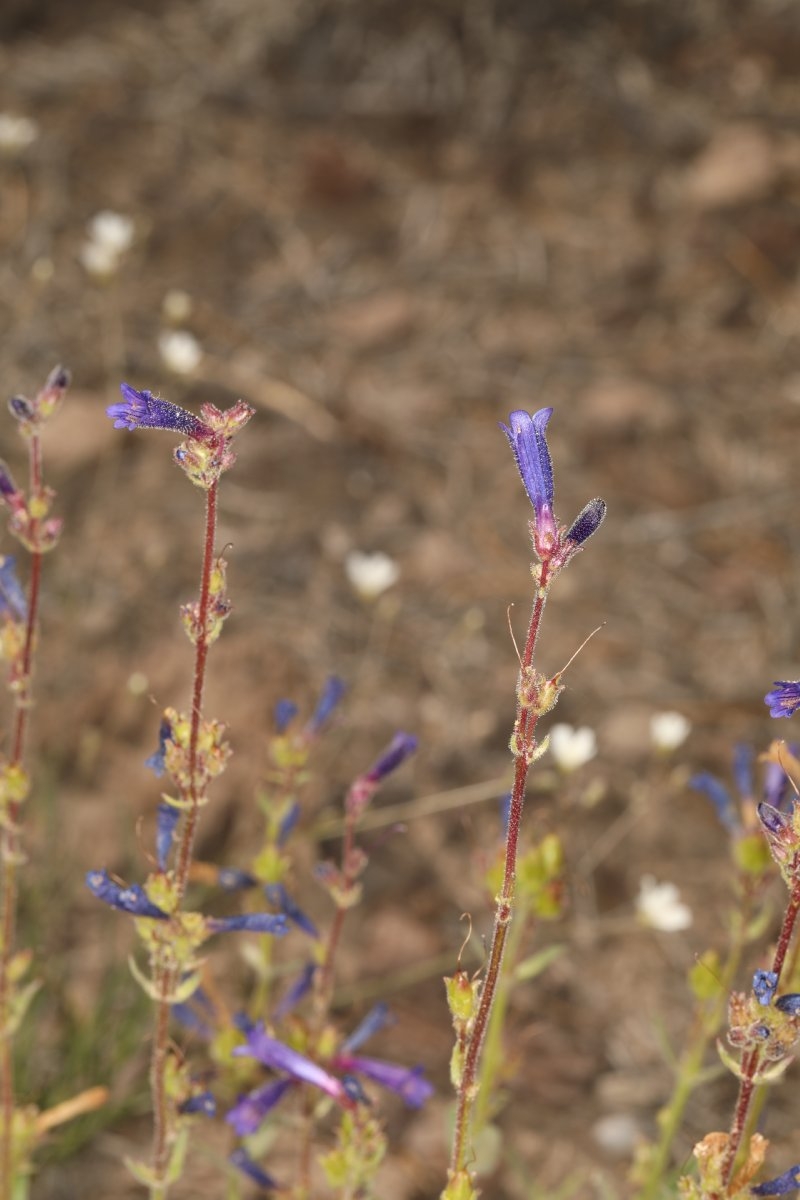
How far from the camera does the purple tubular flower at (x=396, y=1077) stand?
7.49 ft

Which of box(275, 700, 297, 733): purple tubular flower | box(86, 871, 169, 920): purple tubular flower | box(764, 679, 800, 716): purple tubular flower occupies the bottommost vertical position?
box(86, 871, 169, 920): purple tubular flower

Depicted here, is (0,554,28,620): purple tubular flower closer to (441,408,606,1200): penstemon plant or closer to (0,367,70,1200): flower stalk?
(0,367,70,1200): flower stalk

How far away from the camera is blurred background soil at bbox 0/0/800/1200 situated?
3.36 meters

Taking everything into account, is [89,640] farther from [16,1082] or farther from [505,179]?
[505,179]

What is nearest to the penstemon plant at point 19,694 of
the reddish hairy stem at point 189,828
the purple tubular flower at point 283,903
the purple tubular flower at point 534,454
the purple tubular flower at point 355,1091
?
the reddish hairy stem at point 189,828

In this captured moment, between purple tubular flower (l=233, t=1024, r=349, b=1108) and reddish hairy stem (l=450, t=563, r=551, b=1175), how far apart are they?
0.46 metres

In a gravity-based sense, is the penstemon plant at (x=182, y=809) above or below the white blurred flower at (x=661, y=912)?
below

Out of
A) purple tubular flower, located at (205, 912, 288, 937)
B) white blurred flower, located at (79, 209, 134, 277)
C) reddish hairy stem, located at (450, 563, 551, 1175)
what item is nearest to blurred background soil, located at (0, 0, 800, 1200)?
white blurred flower, located at (79, 209, 134, 277)

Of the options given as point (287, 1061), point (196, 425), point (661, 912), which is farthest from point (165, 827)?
point (661, 912)

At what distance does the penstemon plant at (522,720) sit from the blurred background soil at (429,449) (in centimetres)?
80

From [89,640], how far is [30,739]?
1.35 feet

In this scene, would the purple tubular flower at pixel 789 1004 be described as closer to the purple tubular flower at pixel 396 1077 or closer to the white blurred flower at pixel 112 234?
the purple tubular flower at pixel 396 1077

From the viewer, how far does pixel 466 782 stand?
381 cm

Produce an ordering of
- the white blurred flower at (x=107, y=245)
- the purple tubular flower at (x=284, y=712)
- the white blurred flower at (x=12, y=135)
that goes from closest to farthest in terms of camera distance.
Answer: the purple tubular flower at (x=284, y=712) → the white blurred flower at (x=107, y=245) → the white blurred flower at (x=12, y=135)
